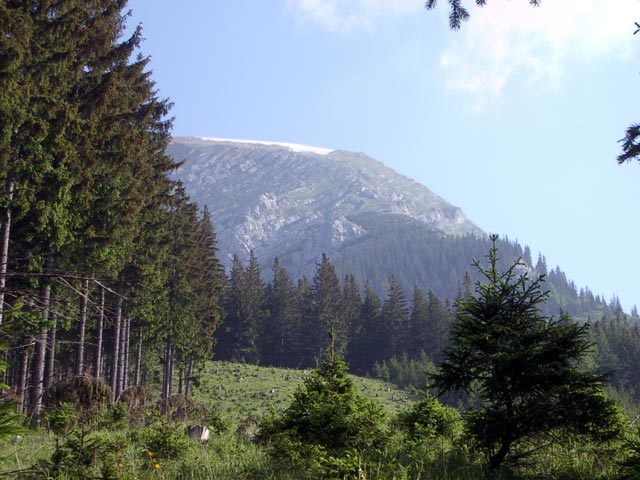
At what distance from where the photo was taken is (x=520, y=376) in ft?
21.0

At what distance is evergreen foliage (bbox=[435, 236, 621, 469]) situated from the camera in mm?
6125

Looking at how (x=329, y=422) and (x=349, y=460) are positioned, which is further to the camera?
(x=329, y=422)

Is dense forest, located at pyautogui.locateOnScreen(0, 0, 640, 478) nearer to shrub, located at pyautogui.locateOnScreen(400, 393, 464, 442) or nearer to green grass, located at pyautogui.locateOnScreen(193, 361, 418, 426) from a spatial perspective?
shrub, located at pyautogui.locateOnScreen(400, 393, 464, 442)

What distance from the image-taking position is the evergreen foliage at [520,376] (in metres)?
6.12

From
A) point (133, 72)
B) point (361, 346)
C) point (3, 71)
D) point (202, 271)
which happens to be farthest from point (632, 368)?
point (3, 71)

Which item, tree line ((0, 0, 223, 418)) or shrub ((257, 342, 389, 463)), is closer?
shrub ((257, 342, 389, 463))

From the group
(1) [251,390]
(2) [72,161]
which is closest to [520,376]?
(2) [72,161]

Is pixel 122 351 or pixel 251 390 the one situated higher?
pixel 122 351

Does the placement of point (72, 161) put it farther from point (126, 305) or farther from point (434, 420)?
point (434, 420)

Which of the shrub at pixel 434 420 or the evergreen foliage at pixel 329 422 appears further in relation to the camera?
the shrub at pixel 434 420

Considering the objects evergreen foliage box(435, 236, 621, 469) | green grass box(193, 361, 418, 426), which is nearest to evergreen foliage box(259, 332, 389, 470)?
evergreen foliage box(435, 236, 621, 469)

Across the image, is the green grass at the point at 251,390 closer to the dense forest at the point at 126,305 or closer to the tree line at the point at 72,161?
the dense forest at the point at 126,305

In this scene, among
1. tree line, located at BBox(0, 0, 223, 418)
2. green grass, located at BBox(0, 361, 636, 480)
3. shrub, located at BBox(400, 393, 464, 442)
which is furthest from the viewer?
tree line, located at BBox(0, 0, 223, 418)

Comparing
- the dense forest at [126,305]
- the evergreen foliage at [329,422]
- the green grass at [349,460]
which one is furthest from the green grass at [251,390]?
the evergreen foliage at [329,422]
